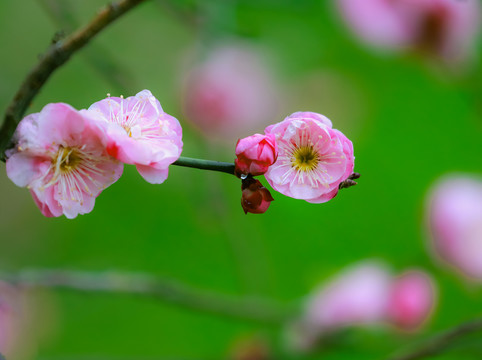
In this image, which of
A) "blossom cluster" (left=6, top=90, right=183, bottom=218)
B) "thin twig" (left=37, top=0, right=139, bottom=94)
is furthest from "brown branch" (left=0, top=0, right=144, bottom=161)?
"thin twig" (left=37, top=0, right=139, bottom=94)

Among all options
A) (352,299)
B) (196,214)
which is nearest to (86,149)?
(352,299)

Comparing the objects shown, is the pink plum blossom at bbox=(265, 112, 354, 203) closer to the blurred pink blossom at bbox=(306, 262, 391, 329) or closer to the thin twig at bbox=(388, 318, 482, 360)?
the thin twig at bbox=(388, 318, 482, 360)

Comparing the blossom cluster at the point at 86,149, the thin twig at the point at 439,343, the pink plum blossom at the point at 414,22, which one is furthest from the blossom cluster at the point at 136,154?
the pink plum blossom at the point at 414,22

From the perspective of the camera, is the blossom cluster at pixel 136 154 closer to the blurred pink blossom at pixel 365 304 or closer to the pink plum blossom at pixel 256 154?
the pink plum blossom at pixel 256 154

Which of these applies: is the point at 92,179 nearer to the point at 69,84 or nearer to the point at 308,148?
the point at 308,148

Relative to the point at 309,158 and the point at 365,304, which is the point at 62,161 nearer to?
the point at 309,158
